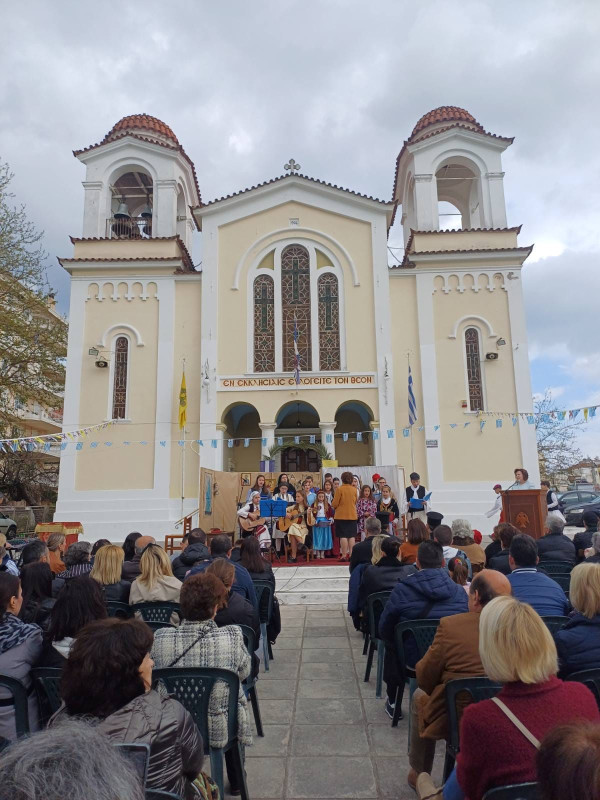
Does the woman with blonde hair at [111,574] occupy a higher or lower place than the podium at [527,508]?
lower

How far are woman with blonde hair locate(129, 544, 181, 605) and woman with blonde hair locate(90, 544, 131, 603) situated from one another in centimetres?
10

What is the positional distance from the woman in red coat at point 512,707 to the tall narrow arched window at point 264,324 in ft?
50.0

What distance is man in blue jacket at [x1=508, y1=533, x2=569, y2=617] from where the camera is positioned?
3.98 meters

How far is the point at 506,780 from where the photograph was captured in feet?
6.09

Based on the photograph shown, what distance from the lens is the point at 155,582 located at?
4.48 meters

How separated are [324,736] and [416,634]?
101 cm

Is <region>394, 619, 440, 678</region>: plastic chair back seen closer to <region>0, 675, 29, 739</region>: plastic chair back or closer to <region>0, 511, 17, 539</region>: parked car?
<region>0, 675, 29, 739</region>: plastic chair back

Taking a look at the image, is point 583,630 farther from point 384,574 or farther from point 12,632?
point 12,632

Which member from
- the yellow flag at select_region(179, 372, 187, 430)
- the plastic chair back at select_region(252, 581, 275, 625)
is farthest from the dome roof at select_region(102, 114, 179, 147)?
the plastic chair back at select_region(252, 581, 275, 625)

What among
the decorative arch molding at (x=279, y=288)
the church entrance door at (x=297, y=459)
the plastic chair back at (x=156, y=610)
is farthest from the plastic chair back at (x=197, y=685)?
the church entrance door at (x=297, y=459)

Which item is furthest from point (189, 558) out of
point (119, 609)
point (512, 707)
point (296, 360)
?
point (296, 360)

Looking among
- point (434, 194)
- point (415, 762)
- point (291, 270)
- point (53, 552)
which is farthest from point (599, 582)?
point (434, 194)

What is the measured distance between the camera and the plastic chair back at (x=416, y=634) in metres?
3.65

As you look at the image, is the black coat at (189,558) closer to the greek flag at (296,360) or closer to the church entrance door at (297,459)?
the greek flag at (296,360)
